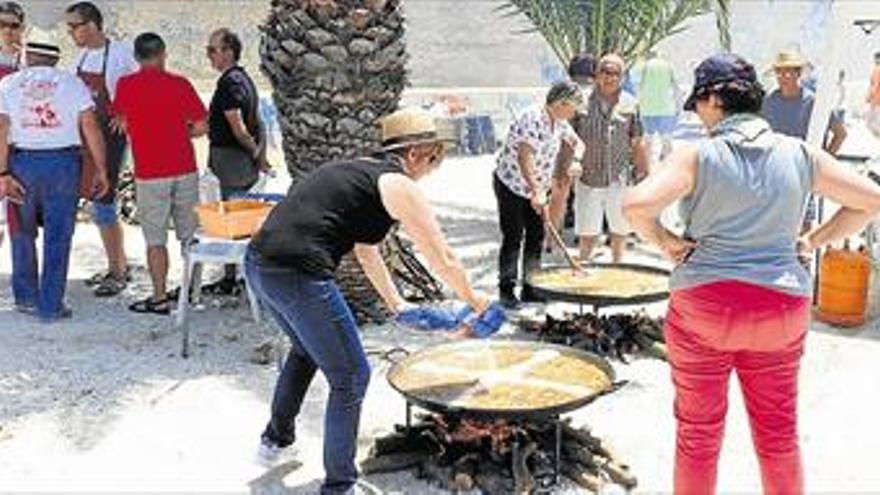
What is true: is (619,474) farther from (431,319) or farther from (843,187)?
(843,187)

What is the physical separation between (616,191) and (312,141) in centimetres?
235

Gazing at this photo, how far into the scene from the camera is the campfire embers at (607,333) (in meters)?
6.64

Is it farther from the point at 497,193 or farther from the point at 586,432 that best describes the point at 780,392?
the point at 497,193

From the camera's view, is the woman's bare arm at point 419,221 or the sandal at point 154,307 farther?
the sandal at point 154,307

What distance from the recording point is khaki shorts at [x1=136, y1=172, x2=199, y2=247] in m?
7.30

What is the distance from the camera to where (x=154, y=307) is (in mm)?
7449

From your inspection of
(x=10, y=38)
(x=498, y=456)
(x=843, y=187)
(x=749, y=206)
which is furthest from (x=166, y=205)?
(x=843, y=187)

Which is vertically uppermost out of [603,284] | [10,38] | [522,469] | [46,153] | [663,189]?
[10,38]

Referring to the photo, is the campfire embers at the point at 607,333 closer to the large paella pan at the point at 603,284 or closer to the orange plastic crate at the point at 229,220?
the large paella pan at the point at 603,284

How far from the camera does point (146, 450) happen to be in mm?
5074

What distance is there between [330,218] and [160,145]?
3.40 meters

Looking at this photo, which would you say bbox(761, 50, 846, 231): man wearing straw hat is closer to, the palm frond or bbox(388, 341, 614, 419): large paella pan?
the palm frond

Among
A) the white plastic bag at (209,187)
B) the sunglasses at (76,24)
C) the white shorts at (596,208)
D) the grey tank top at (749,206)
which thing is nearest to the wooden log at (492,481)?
the grey tank top at (749,206)

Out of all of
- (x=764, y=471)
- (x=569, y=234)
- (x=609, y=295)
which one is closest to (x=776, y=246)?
(x=764, y=471)
